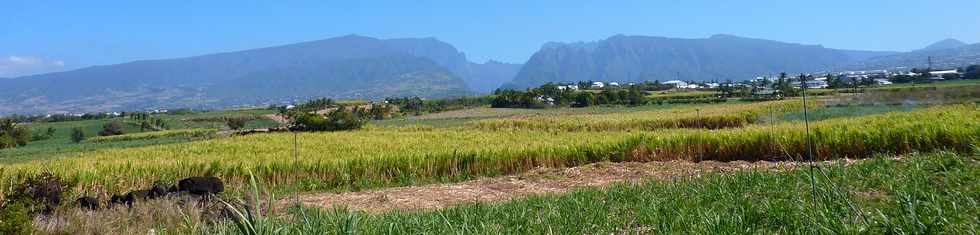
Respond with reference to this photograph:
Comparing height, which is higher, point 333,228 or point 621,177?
point 333,228

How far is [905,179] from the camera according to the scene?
19.4ft

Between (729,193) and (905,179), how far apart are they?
1.66 m

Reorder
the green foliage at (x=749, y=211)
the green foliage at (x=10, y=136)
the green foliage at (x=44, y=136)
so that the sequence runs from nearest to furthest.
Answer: the green foliage at (x=749, y=211) → the green foliage at (x=10, y=136) → the green foliage at (x=44, y=136)

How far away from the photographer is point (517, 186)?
12.0 m

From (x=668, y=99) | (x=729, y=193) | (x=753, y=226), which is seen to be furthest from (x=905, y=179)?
(x=668, y=99)

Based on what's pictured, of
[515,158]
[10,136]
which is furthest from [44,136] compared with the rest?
[515,158]

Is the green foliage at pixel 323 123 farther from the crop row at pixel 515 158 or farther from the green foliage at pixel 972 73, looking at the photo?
the green foliage at pixel 972 73

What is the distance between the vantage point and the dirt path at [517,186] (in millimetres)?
10055

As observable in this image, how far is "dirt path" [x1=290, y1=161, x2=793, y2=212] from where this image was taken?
1005 cm

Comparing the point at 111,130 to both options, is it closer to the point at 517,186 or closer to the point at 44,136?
the point at 44,136

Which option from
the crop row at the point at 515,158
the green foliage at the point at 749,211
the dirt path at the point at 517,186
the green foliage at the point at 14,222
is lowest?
the dirt path at the point at 517,186

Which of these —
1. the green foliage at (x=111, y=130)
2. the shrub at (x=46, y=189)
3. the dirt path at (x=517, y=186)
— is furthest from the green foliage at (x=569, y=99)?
the shrub at (x=46, y=189)

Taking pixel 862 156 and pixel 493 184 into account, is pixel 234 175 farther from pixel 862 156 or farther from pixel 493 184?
pixel 862 156

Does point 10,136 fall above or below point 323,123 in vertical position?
above
